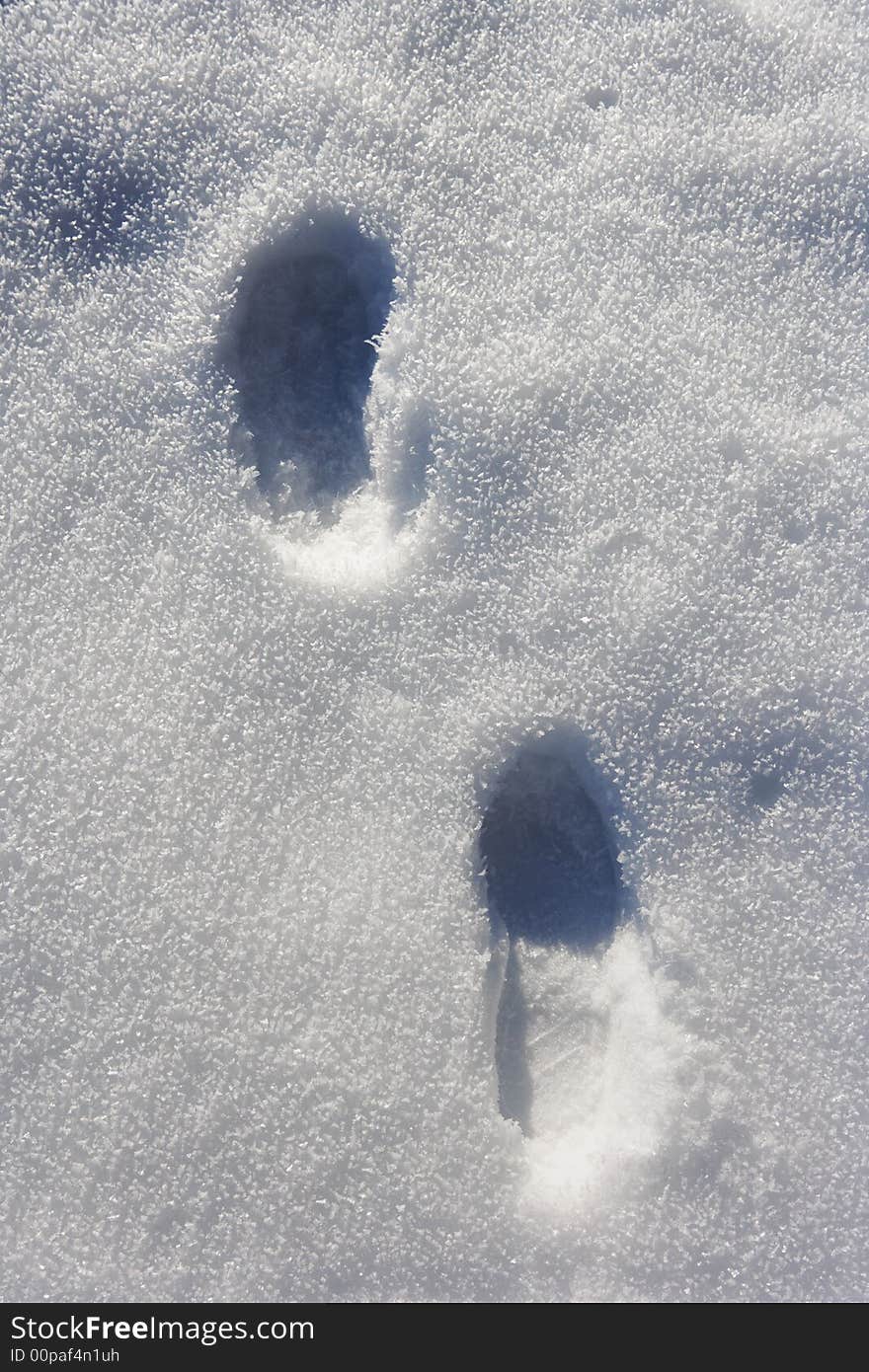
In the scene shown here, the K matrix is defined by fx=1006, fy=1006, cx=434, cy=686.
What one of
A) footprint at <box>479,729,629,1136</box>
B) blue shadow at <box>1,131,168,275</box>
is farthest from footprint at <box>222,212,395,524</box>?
footprint at <box>479,729,629,1136</box>

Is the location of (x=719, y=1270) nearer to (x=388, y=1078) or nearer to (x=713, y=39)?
(x=388, y=1078)

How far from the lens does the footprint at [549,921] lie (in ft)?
3.23

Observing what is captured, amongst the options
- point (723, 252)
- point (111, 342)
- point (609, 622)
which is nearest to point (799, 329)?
point (723, 252)

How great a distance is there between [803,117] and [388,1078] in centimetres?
104

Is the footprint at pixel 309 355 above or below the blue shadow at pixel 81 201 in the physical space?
below

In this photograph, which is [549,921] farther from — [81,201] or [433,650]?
[81,201]

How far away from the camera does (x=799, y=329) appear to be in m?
1.01

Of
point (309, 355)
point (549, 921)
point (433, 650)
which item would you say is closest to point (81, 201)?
point (309, 355)

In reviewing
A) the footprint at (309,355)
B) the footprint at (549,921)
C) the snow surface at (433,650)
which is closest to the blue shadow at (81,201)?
the snow surface at (433,650)

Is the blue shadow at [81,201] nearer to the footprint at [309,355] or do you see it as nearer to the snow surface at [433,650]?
the snow surface at [433,650]

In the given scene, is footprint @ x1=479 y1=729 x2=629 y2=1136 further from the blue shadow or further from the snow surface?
the blue shadow

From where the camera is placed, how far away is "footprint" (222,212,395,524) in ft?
3.32

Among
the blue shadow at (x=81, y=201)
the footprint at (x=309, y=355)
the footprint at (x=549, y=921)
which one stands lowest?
the footprint at (x=549, y=921)
